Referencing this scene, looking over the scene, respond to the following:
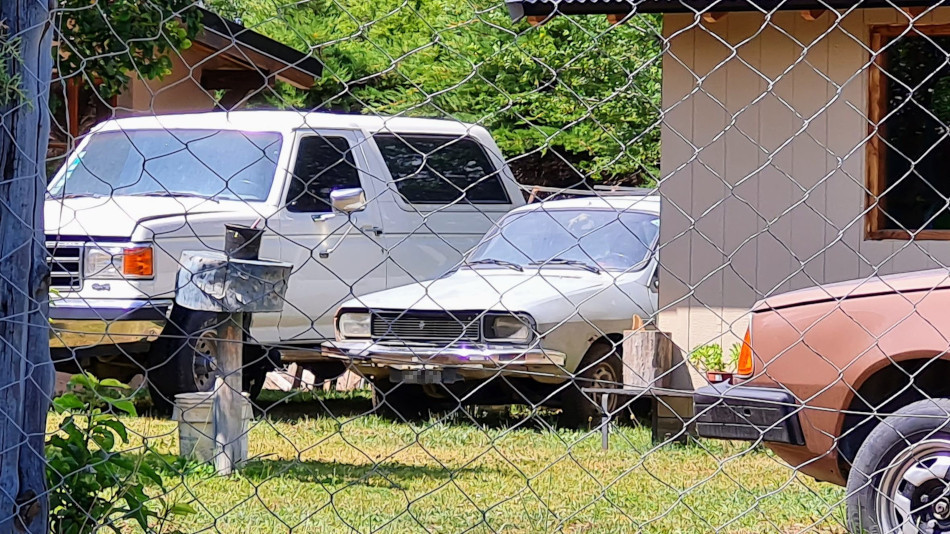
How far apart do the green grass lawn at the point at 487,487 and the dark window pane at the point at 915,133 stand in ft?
7.26

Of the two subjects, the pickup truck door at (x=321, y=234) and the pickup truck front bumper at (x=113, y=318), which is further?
the pickup truck door at (x=321, y=234)

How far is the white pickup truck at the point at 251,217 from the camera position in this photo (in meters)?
8.00

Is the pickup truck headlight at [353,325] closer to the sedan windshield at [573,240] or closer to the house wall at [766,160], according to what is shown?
the sedan windshield at [573,240]

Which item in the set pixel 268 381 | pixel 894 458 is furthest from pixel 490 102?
pixel 894 458

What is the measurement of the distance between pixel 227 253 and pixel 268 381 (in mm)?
6504

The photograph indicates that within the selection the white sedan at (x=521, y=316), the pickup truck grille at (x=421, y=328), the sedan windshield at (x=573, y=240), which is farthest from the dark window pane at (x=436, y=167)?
the pickup truck grille at (x=421, y=328)

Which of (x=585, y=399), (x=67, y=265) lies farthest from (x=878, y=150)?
(x=67, y=265)

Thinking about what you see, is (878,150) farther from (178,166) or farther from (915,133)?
(178,166)

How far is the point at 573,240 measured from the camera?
8977mm

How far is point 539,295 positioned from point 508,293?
286 millimetres

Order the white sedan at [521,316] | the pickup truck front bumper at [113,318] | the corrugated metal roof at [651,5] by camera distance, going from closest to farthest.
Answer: the corrugated metal roof at [651,5] → the pickup truck front bumper at [113,318] → the white sedan at [521,316]

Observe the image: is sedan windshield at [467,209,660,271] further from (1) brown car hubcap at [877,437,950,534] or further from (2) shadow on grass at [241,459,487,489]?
(1) brown car hubcap at [877,437,950,534]

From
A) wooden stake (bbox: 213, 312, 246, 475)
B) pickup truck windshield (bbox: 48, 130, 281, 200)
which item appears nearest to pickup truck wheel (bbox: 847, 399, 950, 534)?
wooden stake (bbox: 213, 312, 246, 475)

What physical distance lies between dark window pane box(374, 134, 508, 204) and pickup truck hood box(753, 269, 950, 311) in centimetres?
515
